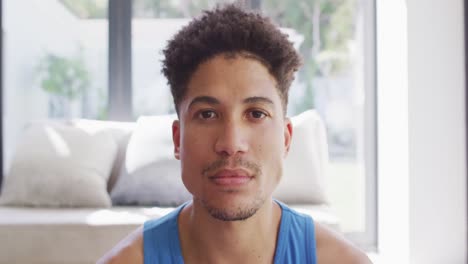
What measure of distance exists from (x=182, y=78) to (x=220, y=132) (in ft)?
0.56

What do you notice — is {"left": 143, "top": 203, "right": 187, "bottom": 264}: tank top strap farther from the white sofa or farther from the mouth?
the white sofa

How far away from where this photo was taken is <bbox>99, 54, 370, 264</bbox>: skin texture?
99 cm

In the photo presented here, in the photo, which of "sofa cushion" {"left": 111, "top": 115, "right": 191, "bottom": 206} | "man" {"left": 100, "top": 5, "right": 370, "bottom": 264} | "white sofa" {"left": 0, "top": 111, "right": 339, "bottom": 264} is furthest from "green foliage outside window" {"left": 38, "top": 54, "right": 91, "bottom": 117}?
"man" {"left": 100, "top": 5, "right": 370, "bottom": 264}

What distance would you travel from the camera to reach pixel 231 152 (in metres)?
0.98

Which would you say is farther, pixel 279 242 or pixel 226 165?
pixel 279 242

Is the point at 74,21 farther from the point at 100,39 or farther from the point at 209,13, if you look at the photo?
the point at 209,13

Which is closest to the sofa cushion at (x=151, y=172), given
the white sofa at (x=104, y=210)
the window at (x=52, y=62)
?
the white sofa at (x=104, y=210)

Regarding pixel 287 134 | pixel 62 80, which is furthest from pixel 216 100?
pixel 62 80

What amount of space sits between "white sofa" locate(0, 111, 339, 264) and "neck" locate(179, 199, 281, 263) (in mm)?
1195

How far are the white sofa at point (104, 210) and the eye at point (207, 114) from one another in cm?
137

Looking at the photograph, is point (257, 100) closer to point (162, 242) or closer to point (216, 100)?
point (216, 100)

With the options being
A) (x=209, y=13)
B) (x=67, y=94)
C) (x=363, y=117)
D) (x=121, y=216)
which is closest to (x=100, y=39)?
(x=67, y=94)

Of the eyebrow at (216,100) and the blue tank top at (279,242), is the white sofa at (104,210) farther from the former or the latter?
the eyebrow at (216,100)

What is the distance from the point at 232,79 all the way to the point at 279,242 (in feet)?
1.20
